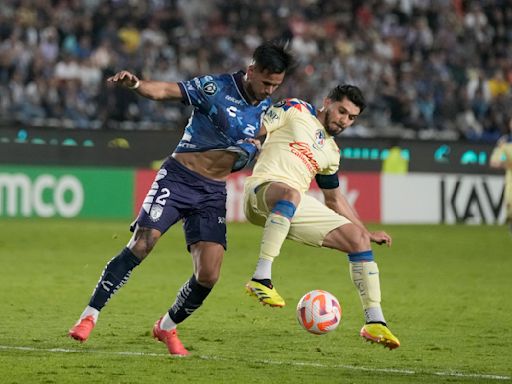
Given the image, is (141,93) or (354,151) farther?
(354,151)

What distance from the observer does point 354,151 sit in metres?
21.0

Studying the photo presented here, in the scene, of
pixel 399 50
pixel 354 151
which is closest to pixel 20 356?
pixel 354 151

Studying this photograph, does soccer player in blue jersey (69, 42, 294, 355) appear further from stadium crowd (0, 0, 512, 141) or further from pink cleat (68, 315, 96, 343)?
stadium crowd (0, 0, 512, 141)

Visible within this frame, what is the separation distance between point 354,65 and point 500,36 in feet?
15.4

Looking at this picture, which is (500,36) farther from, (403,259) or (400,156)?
(403,259)

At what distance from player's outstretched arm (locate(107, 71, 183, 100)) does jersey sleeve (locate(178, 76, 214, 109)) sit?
56 millimetres

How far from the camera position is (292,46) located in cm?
2208

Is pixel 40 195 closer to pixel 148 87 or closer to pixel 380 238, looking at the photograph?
pixel 380 238

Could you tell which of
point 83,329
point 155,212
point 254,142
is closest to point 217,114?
point 254,142

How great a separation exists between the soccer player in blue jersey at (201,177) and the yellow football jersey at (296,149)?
18.4 inches

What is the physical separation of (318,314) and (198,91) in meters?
1.71

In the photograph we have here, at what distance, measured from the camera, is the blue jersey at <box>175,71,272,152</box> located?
307 inches

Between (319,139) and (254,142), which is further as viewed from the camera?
(319,139)

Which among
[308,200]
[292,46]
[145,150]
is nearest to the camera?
[308,200]
